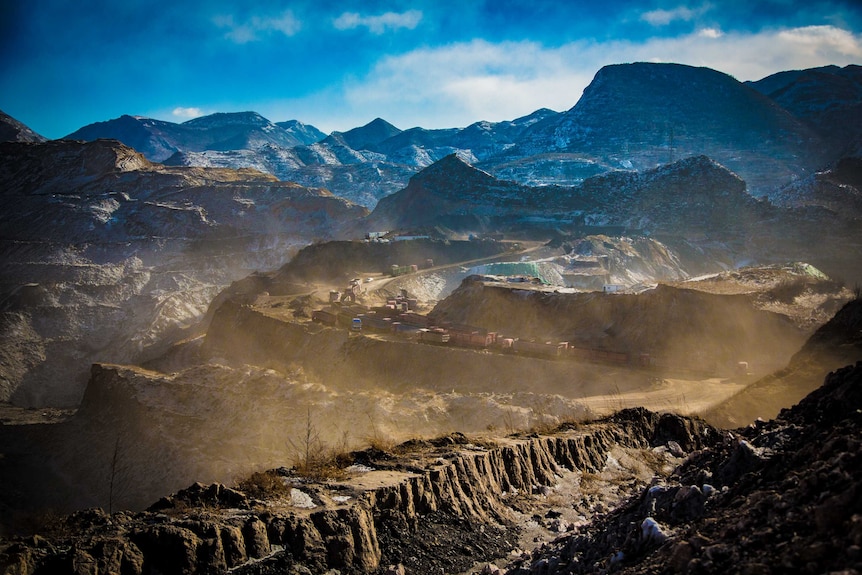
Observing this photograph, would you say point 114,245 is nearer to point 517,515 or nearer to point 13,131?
point 13,131

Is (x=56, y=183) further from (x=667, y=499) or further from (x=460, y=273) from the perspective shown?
(x=667, y=499)

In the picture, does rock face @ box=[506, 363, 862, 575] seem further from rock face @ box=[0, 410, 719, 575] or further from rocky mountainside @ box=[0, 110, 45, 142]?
rocky mountainside @ box=[0, 110, 45, 142]

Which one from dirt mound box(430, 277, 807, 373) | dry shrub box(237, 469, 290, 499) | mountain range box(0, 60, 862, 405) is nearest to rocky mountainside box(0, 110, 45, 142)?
mountain range box(0, 60, 862, 405)

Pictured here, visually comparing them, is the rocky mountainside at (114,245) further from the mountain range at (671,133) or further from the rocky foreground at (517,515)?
the mountain range at (671,133)

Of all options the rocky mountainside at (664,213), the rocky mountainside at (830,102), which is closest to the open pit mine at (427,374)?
the rocky mountainside at (664,213)

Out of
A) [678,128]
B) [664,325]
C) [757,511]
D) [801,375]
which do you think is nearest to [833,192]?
[664,325]
